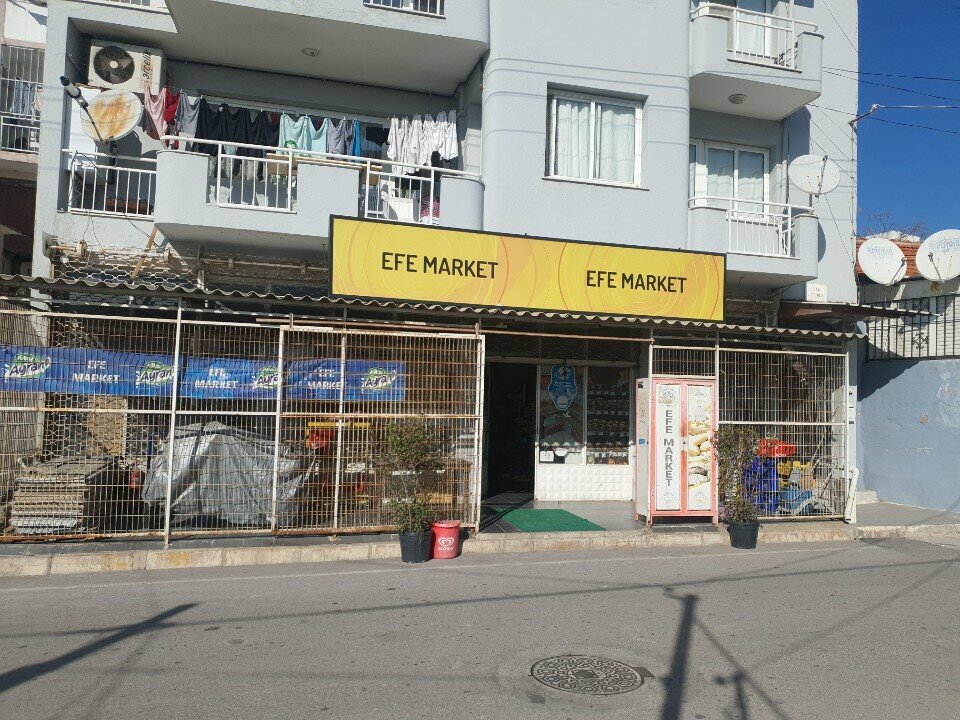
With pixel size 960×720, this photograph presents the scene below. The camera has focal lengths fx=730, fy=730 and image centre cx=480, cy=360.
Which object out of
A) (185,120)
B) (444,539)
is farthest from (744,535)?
(185,120)

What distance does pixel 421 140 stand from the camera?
12953 millimetres

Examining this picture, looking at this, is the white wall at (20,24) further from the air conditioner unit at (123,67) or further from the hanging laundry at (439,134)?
the hanging laundry at (439,134)

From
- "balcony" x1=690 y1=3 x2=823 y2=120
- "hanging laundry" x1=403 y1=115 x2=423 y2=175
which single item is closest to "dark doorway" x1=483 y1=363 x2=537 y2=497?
"hanging laundry" x1=403 y1=115 x2=423 y2=175

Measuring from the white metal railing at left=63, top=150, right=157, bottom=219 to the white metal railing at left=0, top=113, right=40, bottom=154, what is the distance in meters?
4.29

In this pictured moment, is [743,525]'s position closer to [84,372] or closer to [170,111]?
[84,372]

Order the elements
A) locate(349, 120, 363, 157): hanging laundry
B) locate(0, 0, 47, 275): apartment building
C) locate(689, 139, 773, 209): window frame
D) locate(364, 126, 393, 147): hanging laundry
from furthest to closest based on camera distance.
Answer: locate(0, 0, 47, 275): apartment building → locate(689, 139, 773, 209): window frame → locate(364, 126, 393, 147): hanging laundry → locate(349, 120, 363, 157): hanging laundry

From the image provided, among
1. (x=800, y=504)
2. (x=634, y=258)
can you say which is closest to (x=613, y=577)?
(x=800, y=504)

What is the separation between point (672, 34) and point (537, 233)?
456cm

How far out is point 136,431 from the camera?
9.21 meters

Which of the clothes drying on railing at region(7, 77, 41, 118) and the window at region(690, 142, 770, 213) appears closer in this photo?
the window at region(690, 142, 770, 213)

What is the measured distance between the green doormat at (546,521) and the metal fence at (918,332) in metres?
7.59

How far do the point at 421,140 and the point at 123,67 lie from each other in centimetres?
501

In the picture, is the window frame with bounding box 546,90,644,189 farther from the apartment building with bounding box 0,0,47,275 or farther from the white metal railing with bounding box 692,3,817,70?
the apartment building with bounding box 0,0,47,275

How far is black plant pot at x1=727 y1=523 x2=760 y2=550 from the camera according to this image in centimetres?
1013
